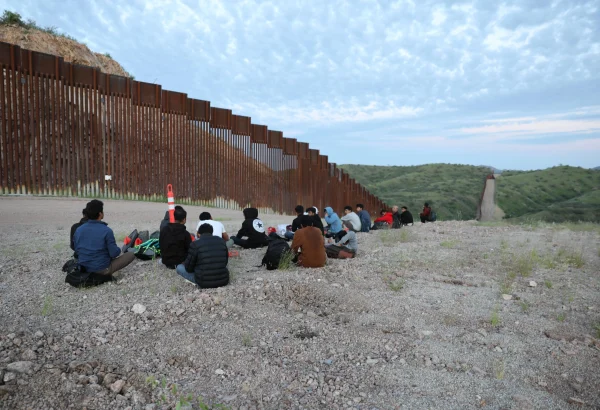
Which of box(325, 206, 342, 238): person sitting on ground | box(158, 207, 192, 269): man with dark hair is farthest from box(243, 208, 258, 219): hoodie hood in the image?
box(325, 206, 342, 238): person sitting on ground

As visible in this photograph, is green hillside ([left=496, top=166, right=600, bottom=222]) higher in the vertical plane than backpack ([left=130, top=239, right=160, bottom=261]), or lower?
higher

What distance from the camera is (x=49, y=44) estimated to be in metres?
18.8

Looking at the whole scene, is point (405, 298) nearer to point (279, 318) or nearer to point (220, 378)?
point (279, 318)

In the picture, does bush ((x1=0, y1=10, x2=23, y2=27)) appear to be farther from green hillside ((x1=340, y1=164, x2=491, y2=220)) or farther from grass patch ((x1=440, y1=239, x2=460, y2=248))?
green hillside ((x1=340, y1=164, x2=491, y2=220))

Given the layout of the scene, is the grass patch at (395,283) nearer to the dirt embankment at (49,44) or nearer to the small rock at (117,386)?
the small rock at (117,386)

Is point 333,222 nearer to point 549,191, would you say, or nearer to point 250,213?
point 250,213

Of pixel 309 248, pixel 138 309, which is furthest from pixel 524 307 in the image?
pixel 138 309

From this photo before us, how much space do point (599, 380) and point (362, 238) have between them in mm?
9014

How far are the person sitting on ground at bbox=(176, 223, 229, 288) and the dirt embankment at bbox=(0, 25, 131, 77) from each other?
1287cm

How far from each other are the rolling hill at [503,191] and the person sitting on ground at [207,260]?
27.3 metres

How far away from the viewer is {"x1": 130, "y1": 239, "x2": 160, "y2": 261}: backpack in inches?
337

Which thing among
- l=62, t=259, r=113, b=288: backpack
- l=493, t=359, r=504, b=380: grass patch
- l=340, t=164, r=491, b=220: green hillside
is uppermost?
l=340, t=164, r=491, b=220: green hillside

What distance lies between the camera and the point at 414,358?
4707 mm

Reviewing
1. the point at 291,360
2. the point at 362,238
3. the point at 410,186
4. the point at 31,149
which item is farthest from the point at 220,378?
the point at 410,186
